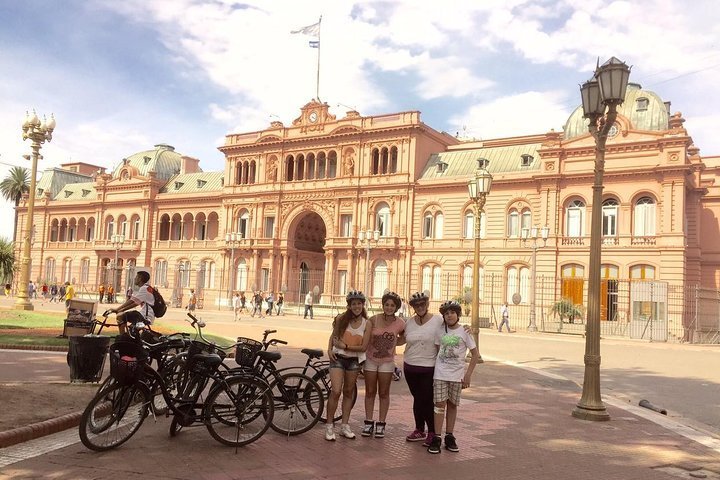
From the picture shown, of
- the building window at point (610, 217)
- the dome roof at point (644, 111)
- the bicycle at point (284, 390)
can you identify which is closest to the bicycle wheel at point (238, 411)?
the bicycle at point (284, 390)

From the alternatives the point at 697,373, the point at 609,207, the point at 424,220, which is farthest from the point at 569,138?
the point at 697,373

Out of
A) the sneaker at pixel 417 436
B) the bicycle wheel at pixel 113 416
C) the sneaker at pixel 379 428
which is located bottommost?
the sneaker at pixel 417 436

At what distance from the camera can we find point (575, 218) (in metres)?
38.9

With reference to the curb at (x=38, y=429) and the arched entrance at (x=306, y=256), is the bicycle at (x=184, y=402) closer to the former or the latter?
the curb at (x=38, y=429)

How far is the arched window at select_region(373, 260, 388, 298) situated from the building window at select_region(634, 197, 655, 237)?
1679 cm

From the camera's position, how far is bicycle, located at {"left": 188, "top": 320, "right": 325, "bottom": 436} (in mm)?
7512

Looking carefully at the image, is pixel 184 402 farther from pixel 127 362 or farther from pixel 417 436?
pixel 417 436

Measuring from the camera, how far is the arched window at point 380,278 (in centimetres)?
4475

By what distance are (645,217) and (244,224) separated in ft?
100

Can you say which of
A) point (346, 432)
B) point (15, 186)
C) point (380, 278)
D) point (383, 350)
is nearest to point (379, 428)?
point (346, 432)

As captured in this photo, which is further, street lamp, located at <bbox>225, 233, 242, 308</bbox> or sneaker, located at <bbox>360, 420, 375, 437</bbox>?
street lamp, located at <bbox>225, 233, 242, 308</bbox>

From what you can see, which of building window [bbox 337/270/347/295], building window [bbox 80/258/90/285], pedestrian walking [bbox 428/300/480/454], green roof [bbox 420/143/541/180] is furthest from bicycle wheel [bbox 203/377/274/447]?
building window [bbox 80/258/90/285]

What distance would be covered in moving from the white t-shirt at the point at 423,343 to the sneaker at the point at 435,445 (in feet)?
2.68

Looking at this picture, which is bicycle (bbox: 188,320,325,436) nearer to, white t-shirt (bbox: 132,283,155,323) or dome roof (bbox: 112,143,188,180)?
white t-shirt (bbox: 132,283,155,323)
